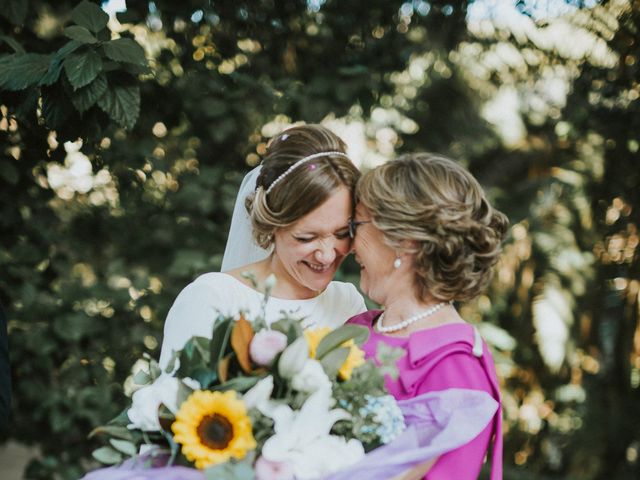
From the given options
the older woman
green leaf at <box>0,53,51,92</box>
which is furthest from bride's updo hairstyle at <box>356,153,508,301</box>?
green leaf at <box>0,53,51,92</box>

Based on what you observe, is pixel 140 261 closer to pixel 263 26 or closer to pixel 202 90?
pixel 202 90

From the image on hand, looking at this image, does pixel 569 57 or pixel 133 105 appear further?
pixel 569 57

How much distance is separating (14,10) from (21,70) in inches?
13.9

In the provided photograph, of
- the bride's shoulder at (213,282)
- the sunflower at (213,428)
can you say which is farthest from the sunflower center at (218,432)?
the bride's shoulder at (213,282)

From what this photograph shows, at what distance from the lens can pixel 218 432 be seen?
5.45ft

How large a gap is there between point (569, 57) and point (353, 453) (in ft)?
11.0

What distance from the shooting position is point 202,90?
3.85 m

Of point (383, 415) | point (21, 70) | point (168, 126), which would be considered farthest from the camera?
point (168, 126)

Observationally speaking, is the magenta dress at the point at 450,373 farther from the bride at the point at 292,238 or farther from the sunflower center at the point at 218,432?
the sunflower center at the point at 218,432

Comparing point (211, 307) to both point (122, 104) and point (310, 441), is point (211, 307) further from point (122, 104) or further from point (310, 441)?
point (122, 104)

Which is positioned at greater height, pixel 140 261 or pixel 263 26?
pixel 263 26

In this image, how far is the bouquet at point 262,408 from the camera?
1.66m

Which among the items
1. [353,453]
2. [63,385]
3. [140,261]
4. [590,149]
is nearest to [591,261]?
[590,149]

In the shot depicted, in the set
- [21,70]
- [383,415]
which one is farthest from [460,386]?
[21,70]
